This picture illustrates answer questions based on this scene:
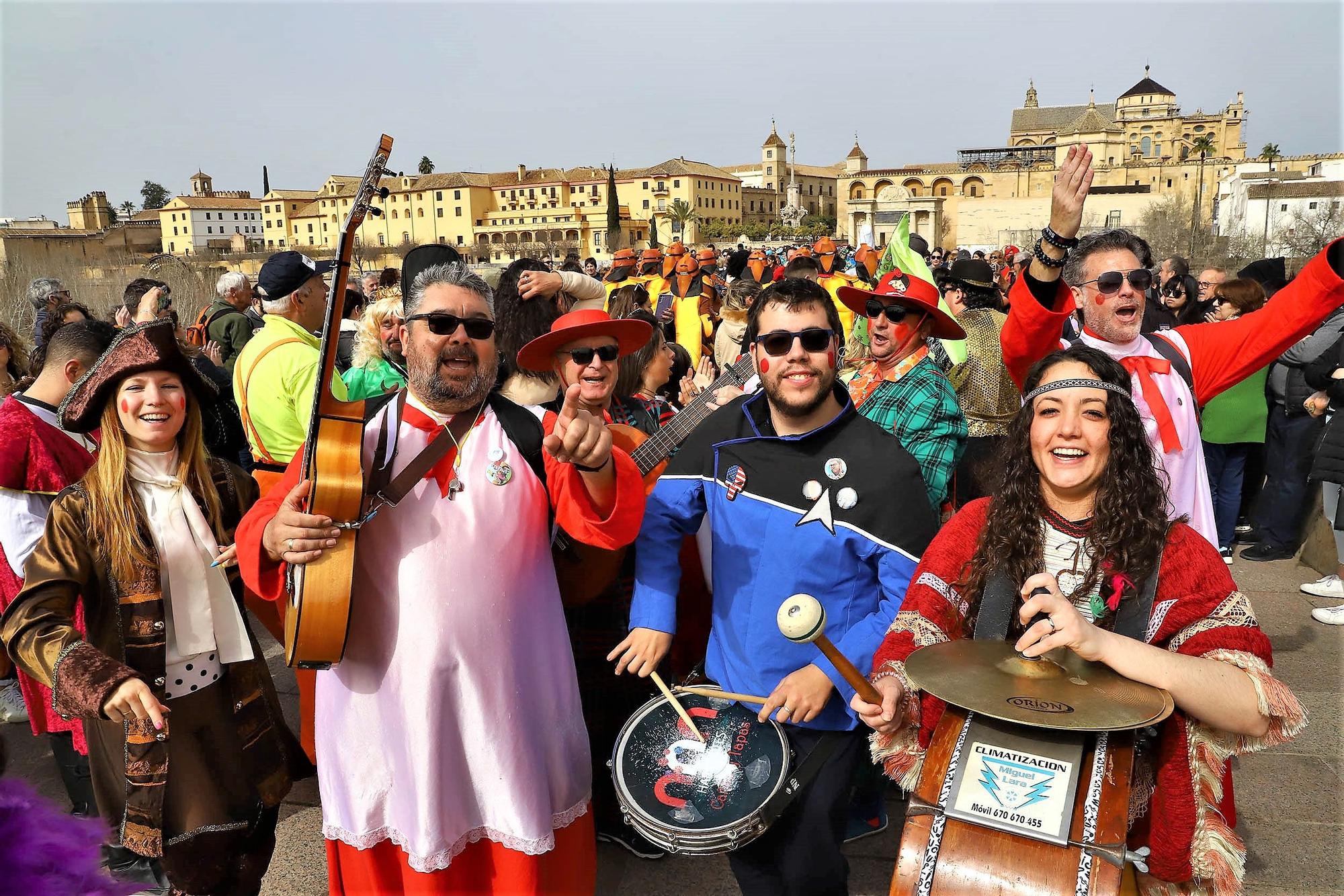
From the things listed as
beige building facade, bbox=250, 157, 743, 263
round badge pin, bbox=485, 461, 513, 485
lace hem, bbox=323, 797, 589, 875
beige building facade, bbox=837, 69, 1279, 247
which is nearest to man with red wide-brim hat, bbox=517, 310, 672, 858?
round badge pin, bbox=485, 461, 513, 485

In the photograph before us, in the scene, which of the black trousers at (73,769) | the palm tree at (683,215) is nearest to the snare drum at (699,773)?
the black trousers at (73,769)

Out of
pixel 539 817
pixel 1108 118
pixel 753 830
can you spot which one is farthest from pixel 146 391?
pixel 1108 118

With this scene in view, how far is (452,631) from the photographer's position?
2404 millimetres

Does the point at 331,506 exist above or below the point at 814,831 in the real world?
above

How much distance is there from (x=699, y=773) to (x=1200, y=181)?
86.3 m

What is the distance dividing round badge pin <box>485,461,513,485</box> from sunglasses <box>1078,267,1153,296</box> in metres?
2.35

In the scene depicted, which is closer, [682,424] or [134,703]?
[134,703]

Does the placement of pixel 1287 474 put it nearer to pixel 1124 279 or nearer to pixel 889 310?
pixel 1124 279

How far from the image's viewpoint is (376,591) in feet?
8.01

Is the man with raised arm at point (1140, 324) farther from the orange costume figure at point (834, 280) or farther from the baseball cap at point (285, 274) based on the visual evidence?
the baseball cap at point (285, 274)

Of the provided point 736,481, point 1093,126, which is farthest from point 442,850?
point 1093,126

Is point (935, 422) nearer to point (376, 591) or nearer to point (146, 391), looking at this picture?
point (376, 591)

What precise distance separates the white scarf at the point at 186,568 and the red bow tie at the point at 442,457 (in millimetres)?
935

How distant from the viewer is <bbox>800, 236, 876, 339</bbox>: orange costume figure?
7355mm
